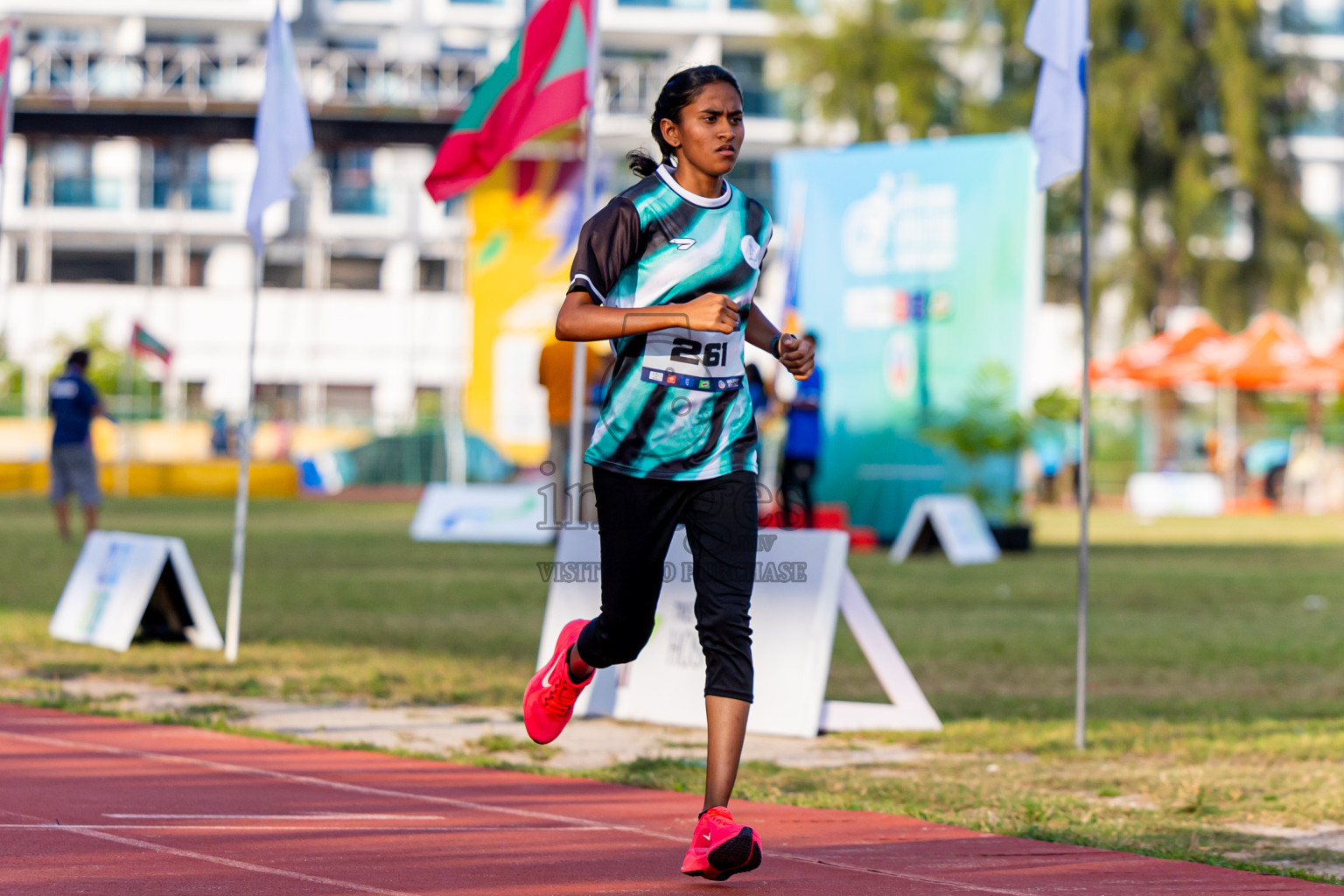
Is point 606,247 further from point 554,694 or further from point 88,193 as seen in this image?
point 88,193

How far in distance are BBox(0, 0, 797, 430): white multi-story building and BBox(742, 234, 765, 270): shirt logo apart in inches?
1893

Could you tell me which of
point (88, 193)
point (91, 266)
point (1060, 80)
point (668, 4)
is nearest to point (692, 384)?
point (1060, 80)

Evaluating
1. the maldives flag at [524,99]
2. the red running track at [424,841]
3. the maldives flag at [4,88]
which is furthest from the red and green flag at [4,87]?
the red running track at [424,841]

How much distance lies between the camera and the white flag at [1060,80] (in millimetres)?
7082

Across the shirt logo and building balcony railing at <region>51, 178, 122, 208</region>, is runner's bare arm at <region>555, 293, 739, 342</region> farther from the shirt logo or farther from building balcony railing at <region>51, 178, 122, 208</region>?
building balcony railing at <region>51, 178, 122, 208</region>

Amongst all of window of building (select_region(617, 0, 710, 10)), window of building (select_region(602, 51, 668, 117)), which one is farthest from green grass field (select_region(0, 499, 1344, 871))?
window of building (select_region(617, 0, 710, 10))

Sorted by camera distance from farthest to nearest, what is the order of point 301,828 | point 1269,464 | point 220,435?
point 1269,464, point 220,435, point 301,828

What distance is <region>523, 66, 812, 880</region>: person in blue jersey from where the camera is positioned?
4.46 m

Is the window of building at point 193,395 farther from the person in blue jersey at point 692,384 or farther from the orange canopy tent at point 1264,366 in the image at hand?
the person in blue jersey at point 692,384

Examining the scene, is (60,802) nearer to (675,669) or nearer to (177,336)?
(675,669)

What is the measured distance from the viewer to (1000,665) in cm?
975

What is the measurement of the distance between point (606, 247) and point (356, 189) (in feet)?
181

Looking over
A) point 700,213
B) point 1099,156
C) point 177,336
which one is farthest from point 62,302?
point 700,213

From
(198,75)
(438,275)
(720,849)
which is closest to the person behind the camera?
(720,849)
